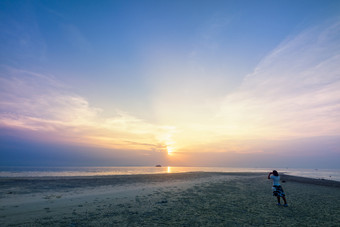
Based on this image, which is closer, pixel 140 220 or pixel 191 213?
pixel 140 220

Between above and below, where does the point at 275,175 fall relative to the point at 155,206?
above

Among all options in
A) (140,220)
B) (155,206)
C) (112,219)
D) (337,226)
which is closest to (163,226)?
(140,220)

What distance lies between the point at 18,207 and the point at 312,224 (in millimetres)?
21332

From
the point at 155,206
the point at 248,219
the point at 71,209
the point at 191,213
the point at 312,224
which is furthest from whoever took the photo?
the point at 155,206

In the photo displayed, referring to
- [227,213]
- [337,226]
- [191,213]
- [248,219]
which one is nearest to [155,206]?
[191,213]

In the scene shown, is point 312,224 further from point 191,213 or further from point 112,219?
point 112,219

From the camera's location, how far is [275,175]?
55.3ft

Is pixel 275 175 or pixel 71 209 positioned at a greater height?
pixel 275 175

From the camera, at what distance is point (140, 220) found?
11414 mm

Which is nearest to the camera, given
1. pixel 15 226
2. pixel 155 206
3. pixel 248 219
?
pixel 15 226

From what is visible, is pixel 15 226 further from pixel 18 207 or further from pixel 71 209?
pixel 18 207

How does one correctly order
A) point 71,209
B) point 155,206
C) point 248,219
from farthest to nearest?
point 155,206 → point 71,209 → point 248,219

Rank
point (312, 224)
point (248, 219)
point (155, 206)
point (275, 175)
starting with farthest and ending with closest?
1. point (275, 175)
2. point (155, 206)
3. point (248, 219)
4. point (312, 224)

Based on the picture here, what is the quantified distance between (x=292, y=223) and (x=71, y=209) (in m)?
15.6
